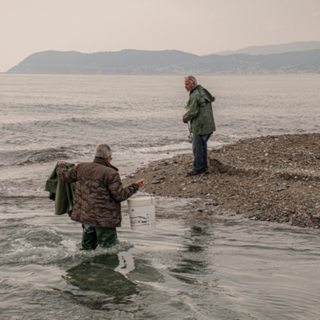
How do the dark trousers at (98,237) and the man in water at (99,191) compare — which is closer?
the man in water at (99,191)

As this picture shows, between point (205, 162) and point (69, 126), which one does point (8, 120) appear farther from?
point (205, 162)

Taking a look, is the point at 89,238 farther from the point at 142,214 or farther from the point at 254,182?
the point at 254,182

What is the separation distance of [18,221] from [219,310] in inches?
197

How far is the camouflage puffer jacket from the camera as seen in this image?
5.50 metres

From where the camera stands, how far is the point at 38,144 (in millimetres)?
21125

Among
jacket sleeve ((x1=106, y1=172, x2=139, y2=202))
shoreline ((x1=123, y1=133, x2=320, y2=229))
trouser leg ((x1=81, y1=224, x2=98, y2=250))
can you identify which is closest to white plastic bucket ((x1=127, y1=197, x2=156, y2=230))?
jacket sleeve ((x1=106, y1=172, x2=139, y2=202))

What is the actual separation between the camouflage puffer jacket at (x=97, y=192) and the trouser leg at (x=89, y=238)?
12.5 inches

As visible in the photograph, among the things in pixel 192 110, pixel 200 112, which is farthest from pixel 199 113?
pixel 192 110

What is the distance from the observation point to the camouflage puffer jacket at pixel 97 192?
5.50 metres

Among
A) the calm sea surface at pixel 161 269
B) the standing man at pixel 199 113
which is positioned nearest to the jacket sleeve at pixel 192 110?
the standing man at pixel 199 113

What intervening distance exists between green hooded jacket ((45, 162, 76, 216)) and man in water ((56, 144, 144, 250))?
0.65 feet

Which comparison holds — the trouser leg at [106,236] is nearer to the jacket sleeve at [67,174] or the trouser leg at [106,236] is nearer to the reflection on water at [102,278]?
the reflection on water at [102,278]

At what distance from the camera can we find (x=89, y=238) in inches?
242

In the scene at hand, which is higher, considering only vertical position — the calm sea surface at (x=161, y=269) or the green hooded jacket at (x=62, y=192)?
the green hooded jacket at (x=62, y=192)
